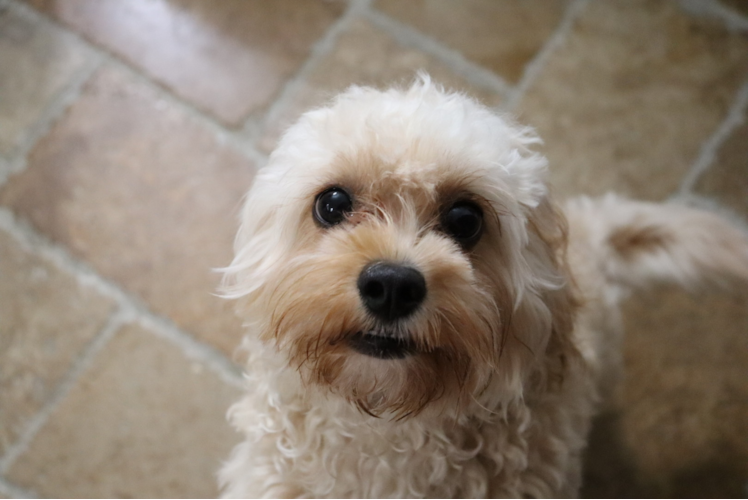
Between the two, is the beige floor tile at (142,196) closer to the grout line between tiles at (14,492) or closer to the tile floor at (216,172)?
the tile floor at (216,172)

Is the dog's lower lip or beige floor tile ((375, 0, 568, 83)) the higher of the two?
beige floor tile ((375, 0, 568, 83))

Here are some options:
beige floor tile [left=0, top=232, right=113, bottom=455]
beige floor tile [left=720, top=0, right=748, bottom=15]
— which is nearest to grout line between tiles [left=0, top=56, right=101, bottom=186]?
beige floor tile [left=0, top=232, right=113, bottom=455]

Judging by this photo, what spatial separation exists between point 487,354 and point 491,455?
26 cm

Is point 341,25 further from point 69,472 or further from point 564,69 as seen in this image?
point 69,472

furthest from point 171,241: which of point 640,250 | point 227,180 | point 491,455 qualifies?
point 640,250

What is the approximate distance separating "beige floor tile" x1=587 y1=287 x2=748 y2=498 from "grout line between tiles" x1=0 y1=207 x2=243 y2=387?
1043 millimetres

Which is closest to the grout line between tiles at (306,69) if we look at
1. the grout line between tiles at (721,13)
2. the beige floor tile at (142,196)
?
the beige floor tile at (142,196)

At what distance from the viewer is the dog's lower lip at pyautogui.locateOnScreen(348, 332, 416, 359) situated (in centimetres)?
87

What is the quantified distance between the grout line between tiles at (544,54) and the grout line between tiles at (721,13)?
0.36m

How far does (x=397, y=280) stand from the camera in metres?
0.82

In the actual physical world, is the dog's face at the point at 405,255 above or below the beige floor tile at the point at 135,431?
above

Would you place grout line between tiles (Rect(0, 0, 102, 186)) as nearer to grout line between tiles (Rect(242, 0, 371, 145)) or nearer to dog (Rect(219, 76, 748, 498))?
grout line between tiles (Rect(242, 0, 371, 145))

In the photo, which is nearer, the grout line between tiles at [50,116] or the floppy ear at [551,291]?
the floppy ear at [551,291]

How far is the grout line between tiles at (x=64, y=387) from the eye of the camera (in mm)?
1608
